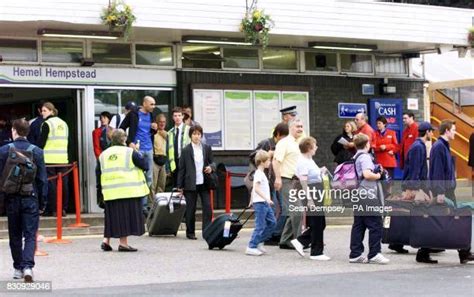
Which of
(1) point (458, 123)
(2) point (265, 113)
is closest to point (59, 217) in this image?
(2) point (265, 113)

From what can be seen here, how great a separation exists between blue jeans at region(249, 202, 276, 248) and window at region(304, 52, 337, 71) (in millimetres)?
7962

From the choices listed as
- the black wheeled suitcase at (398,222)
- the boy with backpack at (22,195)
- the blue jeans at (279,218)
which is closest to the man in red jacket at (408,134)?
the blue jeans at (279,218)

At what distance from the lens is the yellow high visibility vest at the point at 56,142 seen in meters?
16.0

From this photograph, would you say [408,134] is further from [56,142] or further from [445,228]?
[445,228]

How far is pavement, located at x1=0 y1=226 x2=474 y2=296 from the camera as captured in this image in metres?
9.93

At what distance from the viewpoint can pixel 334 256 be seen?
43.3ft

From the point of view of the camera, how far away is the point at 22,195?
10.4 metres

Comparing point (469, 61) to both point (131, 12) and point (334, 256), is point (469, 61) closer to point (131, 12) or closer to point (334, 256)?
point (131, 12)

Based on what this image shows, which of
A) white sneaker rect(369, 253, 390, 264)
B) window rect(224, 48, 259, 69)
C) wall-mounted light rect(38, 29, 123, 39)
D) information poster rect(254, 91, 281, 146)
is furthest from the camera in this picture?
information poster rect(254, 91, 281, 146)

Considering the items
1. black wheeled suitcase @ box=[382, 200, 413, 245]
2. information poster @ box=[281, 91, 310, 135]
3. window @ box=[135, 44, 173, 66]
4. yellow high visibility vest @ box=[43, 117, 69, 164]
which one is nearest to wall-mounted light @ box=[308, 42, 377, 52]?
information poster @ box=[281, 91, 310, 135]

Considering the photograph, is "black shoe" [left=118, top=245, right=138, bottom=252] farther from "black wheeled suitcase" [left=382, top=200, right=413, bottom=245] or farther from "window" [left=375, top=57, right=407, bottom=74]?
"window" [left=375, top=57, right=407, bottom=74]

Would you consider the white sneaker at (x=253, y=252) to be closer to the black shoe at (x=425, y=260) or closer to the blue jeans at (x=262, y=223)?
the blue jeans at (x=262, y=223)

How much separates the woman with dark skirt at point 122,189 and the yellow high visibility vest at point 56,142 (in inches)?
117

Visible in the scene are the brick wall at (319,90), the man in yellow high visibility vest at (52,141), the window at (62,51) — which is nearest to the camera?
the man in yellow high visibility vest at (52,141)
